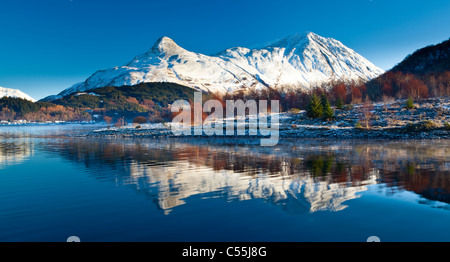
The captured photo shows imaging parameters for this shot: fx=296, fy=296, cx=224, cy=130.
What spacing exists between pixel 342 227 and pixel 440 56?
325 feet

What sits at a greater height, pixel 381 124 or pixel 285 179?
pixel 381 124

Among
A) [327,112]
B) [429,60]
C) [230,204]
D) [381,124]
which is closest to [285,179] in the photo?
[230,204]

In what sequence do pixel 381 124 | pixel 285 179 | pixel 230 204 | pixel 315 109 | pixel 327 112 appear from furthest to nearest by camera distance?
pixel 315 109
pixel 327 112
pixel 381 124
pixel 285 179
pixel 230 204

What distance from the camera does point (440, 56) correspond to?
8275 centimetres

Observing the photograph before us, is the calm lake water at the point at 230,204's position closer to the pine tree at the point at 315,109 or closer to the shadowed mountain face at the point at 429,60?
the pine tree at the point at 315,109

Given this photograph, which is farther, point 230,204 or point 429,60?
point 429,60

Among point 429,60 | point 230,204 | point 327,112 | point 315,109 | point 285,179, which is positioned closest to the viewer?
point 230,204

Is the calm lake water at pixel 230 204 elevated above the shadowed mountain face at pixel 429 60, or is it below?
below

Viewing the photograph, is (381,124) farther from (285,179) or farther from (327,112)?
(285,179)

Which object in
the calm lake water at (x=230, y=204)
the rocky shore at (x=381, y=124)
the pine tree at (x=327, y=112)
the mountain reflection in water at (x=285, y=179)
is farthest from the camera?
the pine tree at (x=327, y=112)

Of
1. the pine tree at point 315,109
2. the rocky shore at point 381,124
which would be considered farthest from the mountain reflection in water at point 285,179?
the pine tree at point 315,109

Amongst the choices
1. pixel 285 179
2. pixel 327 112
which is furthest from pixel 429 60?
pixel 285 179

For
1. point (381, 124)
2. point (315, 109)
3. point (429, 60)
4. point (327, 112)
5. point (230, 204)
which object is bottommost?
point (230, 204)
